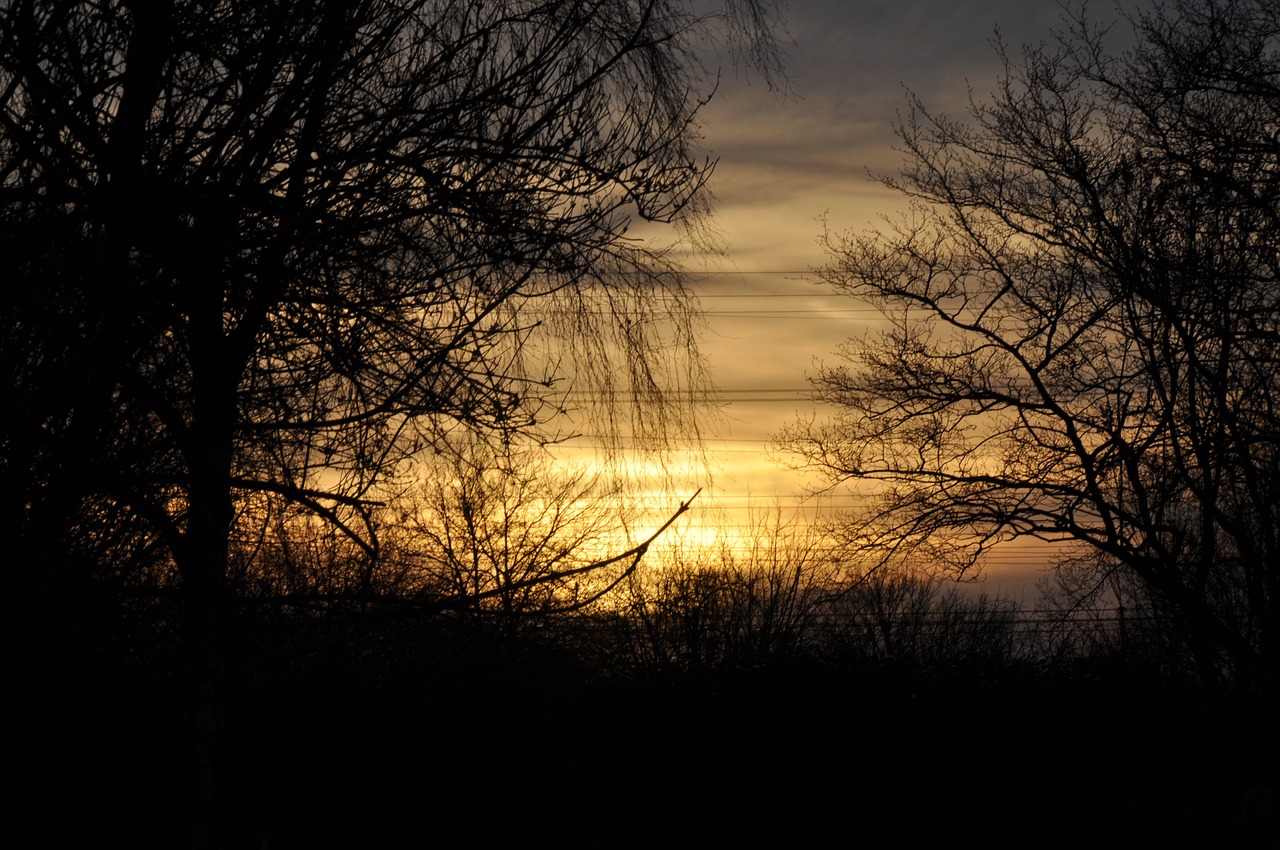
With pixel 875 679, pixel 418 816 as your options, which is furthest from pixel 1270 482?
pixel 418 816

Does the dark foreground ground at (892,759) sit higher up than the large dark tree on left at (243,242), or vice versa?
the large dark tree on left at (243,242)

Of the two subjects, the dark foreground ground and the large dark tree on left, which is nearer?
the large dark tree on left

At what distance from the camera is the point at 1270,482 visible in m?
12.0

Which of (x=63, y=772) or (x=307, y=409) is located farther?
(x=63, y=772)

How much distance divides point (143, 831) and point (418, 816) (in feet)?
23.8

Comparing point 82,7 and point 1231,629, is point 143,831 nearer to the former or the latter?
point 82,7

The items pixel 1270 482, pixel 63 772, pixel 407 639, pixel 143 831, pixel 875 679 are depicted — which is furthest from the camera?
pixel 407 639

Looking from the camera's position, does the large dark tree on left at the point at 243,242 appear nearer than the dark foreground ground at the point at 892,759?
Yes

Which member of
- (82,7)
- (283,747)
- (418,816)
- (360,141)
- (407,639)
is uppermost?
(82,7)

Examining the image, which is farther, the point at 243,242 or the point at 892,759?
the point at 892,759

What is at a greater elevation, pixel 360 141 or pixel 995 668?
pixel 360 141

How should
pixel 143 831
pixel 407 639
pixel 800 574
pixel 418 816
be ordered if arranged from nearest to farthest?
pixel 143 831 → pixel 418 816 → pixel 407 639 → pixel 800 574

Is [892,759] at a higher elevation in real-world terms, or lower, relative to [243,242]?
lower

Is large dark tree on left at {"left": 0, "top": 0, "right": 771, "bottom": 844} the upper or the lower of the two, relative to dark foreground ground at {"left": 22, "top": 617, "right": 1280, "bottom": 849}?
upper
